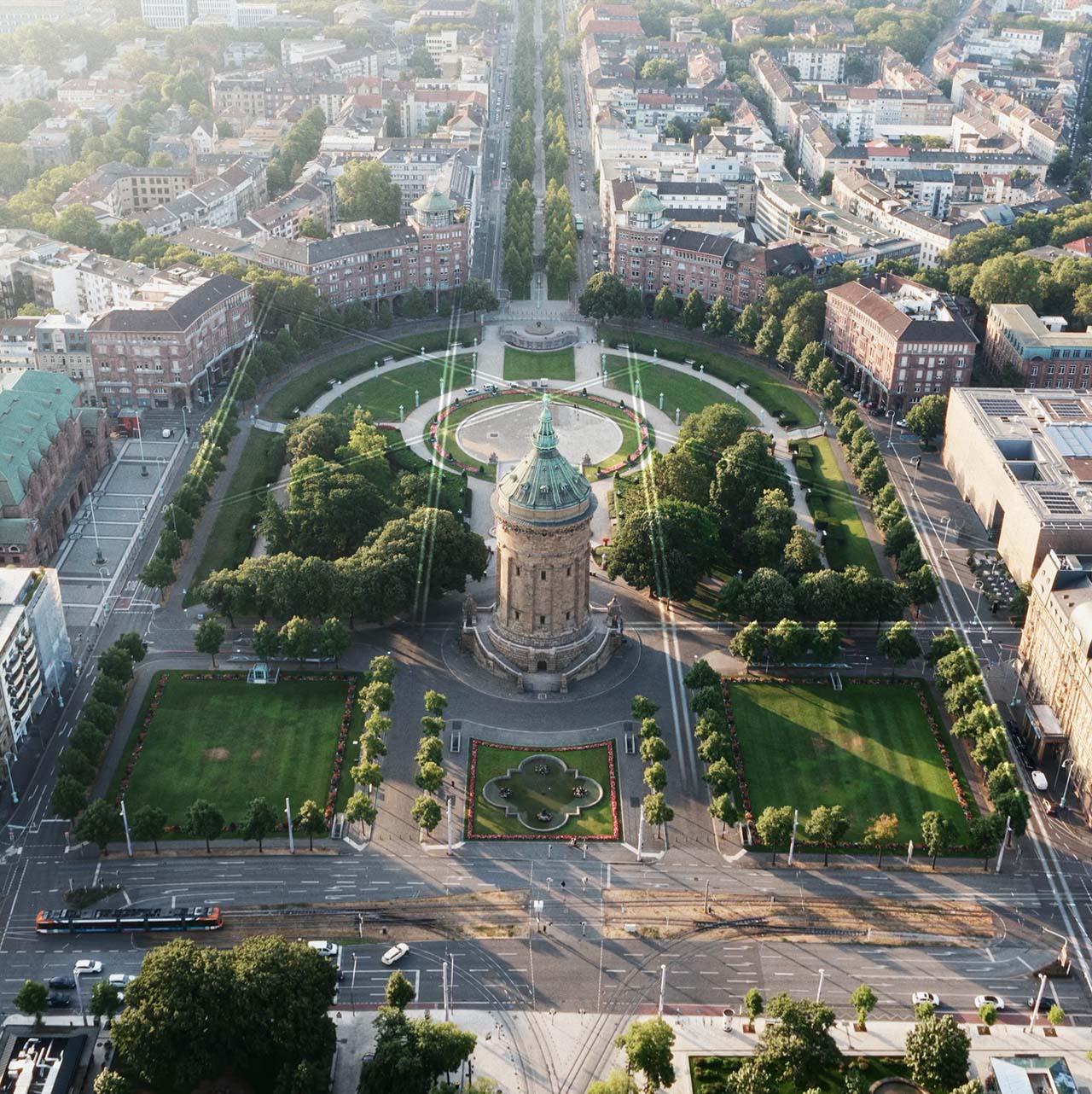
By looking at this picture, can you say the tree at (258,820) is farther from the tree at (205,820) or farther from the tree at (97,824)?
the tree at (97,824)

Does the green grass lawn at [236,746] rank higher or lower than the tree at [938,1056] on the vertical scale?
lower

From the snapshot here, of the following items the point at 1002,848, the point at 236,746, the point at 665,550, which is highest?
the point at 665,550

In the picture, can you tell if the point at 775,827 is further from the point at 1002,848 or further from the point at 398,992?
the point at 398,992

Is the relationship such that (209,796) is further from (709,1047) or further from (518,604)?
(709,1047)

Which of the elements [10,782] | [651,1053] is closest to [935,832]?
[651,1053]

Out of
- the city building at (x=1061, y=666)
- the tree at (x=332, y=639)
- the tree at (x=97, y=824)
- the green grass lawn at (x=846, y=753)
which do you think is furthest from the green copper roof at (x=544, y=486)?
the city building at (x=1061, y=666)

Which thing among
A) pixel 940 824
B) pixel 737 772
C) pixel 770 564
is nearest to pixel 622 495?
pixel 770 564

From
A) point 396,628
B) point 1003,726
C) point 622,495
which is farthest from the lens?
point 622,495
